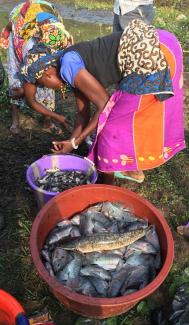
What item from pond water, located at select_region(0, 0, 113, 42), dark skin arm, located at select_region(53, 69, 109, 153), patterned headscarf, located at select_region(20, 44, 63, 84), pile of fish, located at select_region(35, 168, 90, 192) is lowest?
pond water, located at select_region(0, 0, 113, 42)

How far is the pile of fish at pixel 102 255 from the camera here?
8.13 feet

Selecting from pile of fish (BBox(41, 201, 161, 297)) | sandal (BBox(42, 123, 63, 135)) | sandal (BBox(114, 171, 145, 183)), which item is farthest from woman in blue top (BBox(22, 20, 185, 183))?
sandal (BBox(42, 123, 63, 135))

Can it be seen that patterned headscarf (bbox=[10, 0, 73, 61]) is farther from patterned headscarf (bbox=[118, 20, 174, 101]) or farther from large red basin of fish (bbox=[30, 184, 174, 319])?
large red basin of fish (bbox=[30, 184, 174, 319])

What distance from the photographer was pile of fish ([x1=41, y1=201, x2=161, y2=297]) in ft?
8.13

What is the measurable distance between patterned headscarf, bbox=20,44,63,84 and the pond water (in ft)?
19.7

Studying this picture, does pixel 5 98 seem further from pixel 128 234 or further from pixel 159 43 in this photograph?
pixel 128 234

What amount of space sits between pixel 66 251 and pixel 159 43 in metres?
1.73

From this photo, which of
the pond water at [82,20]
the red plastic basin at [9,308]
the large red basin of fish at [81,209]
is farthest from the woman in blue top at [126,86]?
the pond water at [82,20]

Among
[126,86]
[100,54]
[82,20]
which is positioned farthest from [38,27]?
[82,20]

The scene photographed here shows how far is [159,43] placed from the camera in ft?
10.0

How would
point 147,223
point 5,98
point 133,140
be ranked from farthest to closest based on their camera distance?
point 5,98 → point 133,140 → point 147,223

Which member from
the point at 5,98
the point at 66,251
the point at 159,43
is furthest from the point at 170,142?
the point at 5,98

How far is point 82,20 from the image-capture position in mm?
10547

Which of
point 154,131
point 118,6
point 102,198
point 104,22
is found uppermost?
point 118,6
